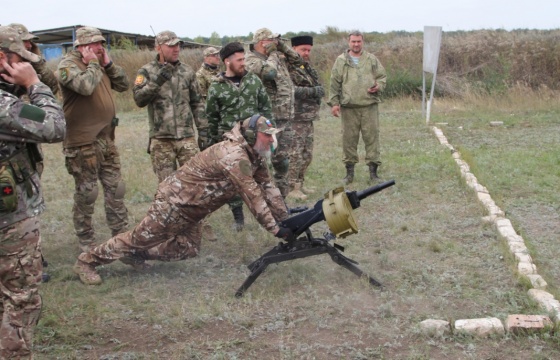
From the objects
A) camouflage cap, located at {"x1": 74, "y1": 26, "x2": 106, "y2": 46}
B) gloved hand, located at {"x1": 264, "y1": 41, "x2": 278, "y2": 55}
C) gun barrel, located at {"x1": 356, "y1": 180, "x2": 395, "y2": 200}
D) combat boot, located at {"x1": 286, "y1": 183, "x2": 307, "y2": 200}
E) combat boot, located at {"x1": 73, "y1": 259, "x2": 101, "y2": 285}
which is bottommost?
combat boot, located at {"x1": 286, "y1": 183, "x2": 307, "y2": 200}

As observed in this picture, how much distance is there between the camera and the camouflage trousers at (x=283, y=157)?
729cm

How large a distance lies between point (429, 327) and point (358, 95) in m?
5.20

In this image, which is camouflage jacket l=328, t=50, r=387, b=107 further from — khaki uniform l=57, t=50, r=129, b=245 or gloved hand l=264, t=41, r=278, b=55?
khaki uniform l=57, t=50, r=129, b=245

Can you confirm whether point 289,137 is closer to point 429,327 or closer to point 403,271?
point 403,271

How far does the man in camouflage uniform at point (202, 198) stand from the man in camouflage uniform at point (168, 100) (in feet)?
3.76

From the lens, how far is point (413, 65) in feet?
72.4

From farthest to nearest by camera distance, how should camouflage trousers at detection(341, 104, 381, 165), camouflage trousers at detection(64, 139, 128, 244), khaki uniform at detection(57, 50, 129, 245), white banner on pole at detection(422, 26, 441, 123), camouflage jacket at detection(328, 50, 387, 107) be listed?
white banner on pole at detection(422, 26, 441, 123), camouflage trousers at detection(341, 104, 381, 165), camouflage jacket at detection(328, 50, 387, 107), camouflage trousers at detection(64, 139, 128, 244), khaki uniform at detection(57, 50, 129, 245)

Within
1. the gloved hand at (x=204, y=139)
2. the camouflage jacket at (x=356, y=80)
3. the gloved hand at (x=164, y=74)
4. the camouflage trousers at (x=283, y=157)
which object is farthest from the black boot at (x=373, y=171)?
the gloved hand at (x=164, y=74)

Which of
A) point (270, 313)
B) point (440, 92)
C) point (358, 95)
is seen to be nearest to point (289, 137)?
point (358, 95)

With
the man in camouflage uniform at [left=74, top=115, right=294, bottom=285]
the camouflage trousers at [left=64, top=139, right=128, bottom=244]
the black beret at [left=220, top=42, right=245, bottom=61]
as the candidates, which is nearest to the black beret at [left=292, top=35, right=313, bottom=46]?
the black beret at [left=220, top=42, right=245, bottom=61]

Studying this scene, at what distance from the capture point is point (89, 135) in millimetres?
5957

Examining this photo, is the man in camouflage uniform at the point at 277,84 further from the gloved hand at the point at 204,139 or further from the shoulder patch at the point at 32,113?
the shoulder patch at the point at 32,113

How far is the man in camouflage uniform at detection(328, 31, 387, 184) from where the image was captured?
9.12m

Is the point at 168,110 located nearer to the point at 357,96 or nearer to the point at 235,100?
the point at 235,100
